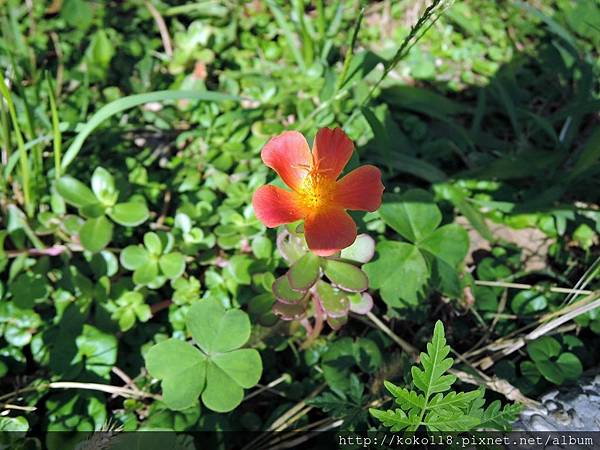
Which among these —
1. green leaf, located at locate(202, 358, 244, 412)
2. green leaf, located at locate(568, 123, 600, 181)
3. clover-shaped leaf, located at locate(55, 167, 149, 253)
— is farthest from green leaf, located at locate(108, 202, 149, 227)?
green leaf, located at locate(568, 123, 600, 181)

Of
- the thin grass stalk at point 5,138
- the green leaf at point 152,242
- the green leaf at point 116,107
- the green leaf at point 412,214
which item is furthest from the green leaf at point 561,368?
the thin grass stalk at point 5,138

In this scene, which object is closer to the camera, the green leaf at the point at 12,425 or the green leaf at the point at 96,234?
the green leaf at the point at 12,425

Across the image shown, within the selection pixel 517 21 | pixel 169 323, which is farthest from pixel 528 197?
pixel 169 323

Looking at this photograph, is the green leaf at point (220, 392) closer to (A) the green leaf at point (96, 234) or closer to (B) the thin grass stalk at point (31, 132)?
(A) the green leaf at point (96, 234)

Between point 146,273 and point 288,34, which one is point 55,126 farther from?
point 288,34

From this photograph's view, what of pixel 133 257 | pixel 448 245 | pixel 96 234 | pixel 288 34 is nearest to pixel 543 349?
pixel 448 245

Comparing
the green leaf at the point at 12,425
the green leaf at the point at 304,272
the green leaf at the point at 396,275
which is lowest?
the green leaf at the point at 12,425

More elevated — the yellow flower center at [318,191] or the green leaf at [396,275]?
the yellow flower center at [318,191]
